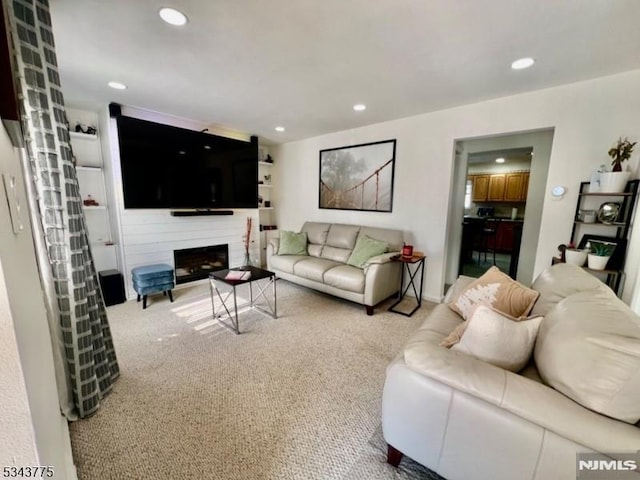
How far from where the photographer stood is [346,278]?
3170 millimetres

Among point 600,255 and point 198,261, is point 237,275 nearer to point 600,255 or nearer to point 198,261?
point 198,261

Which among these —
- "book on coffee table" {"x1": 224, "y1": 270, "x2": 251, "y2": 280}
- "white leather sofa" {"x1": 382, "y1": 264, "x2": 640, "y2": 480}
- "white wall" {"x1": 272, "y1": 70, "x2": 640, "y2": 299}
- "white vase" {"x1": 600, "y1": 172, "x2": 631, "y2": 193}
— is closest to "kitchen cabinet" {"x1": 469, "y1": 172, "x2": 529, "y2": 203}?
"white wall" {"x1": 272, "y1": 70, "x2": 640, "y2": 299}

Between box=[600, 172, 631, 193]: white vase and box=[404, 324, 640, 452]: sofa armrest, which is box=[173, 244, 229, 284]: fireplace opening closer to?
box=[404, 324, 640, 452]: sofa armrest

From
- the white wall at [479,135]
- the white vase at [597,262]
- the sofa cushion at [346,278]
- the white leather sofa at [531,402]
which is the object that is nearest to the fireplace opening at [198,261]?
the white wall at [479,135]

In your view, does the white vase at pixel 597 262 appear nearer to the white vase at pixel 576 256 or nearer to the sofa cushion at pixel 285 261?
the white vase at pixel 576 256

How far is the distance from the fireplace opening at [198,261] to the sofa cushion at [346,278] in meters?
2.05

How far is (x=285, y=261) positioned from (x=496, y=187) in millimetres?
6275

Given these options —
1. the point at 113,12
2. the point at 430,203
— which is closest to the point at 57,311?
the point at 113,12

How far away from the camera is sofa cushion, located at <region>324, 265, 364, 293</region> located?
3.08 m

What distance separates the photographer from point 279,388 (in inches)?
74.2

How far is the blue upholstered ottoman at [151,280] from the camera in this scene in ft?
10.2

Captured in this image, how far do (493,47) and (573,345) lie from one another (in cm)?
201

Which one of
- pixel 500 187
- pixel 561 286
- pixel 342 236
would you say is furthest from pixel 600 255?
pixel 500 187

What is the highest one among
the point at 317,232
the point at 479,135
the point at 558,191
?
the point at 479,135
